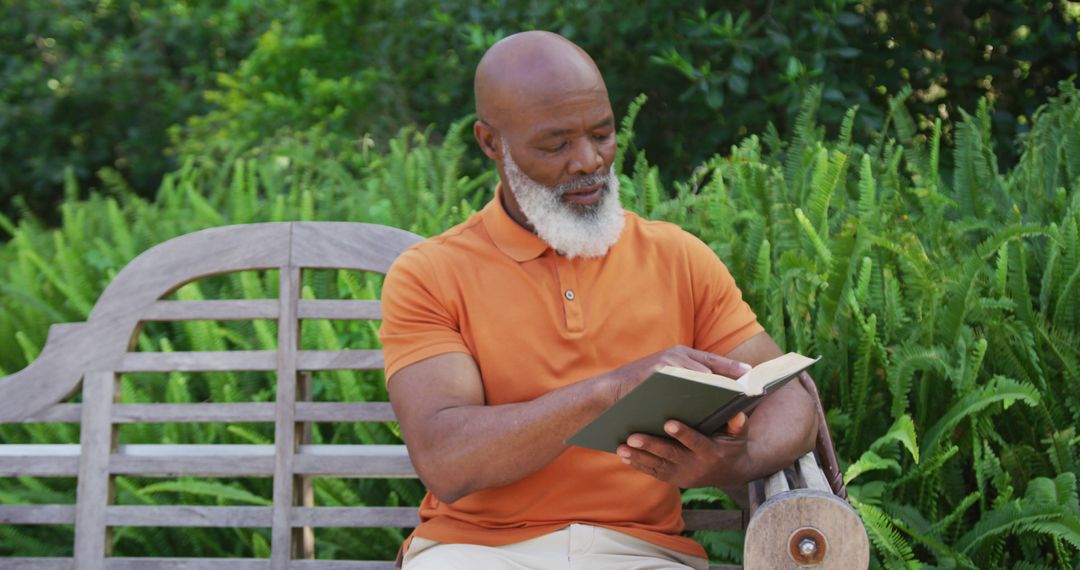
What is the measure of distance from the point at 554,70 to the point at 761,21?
294 cm

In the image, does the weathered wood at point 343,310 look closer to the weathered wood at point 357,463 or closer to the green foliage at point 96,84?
the weathered wood at point 357,463

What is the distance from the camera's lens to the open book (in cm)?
204

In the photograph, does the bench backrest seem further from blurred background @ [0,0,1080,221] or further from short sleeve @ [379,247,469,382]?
blurred background @ [0,0,1080,221]

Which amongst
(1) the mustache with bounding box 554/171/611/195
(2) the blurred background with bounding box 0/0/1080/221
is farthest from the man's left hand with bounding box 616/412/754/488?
(2) the blurred background with bounding box 0/0/1080/221

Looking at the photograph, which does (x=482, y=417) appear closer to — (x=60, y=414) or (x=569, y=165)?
(x=569, y=165)

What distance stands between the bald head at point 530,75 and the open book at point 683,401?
758 mm

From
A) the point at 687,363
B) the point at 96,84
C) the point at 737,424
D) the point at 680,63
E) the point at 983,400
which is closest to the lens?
the point at 687,363

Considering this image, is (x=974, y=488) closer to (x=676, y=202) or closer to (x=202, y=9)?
(x=676, y=202)

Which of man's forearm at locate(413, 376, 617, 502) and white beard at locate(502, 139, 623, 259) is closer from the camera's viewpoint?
man's forearm at locate(413, 376, 617, 502)

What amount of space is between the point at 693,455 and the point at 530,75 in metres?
0.89

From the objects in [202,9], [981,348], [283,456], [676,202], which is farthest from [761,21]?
[202,9]

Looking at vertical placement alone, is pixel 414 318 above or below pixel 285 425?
above

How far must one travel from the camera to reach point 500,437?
7.88 feet

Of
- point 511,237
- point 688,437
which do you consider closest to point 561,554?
point 688,437
